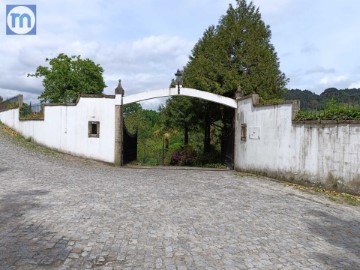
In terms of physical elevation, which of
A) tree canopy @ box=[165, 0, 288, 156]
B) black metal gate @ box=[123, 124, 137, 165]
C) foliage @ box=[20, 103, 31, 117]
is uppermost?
tree canopy @ box=[165, 0, 288, 156]

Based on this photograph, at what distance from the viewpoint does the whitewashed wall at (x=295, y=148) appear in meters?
10.0

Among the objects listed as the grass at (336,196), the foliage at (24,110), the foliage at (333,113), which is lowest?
the grass at (336,196)

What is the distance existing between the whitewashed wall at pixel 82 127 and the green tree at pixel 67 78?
2326 cm

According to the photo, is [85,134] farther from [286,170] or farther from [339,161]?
[339,161]

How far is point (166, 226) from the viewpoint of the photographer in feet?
20.3

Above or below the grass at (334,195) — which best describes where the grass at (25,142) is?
above

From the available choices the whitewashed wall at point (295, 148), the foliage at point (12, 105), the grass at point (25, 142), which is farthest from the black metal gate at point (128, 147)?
the foliage at point (12, 105)

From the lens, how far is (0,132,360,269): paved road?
4660mm

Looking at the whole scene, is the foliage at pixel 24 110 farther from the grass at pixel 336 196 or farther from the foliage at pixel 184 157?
the grass at pixel 336 196

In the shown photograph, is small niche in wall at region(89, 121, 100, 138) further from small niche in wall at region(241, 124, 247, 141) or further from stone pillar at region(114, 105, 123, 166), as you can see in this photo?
small niche in wall at region(241, 124, 247, 141)

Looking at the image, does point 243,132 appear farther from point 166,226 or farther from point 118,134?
point 166,226

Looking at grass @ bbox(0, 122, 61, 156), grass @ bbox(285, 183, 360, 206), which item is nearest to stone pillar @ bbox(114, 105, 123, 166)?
grass @ bbox(0, 122, 61, 156)

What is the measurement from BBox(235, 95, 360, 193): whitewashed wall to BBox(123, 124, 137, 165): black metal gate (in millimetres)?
6031

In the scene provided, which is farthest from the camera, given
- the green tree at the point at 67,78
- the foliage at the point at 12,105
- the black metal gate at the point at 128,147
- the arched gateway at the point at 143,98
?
the green tree at the point at 67,78
